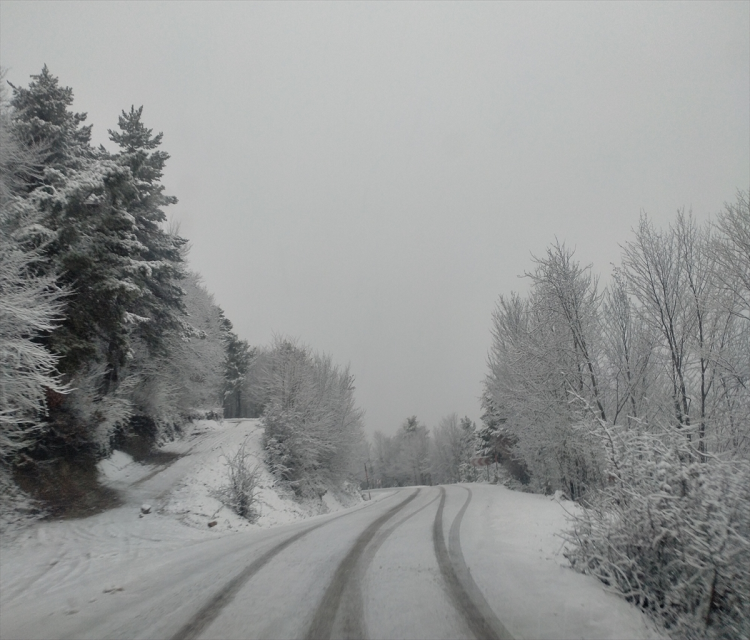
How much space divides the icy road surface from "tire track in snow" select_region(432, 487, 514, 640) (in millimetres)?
21

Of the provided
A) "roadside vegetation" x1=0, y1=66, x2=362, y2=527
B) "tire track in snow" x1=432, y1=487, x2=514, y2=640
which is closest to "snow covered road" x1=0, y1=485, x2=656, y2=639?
"tire track in snow" x1=432, y1=487, x2=514, y2=640

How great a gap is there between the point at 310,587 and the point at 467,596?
2.09 metres

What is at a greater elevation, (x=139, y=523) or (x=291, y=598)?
(x=291, y=598)

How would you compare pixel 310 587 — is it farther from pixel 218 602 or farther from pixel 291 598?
pixel 218 602

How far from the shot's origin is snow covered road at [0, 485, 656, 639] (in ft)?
13.8

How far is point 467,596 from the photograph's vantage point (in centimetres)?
494

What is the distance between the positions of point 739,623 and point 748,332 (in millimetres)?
10937

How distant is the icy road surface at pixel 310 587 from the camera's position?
425 cm

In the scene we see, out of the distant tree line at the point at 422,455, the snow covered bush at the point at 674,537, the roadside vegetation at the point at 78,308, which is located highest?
the roadside vegetation at the point at 78,308

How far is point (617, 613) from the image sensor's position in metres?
4.36

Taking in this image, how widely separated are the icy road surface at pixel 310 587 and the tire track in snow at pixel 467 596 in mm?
21

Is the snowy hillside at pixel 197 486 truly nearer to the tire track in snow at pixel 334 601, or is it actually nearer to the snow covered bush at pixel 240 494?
the snow covered bush at pixel 240 494

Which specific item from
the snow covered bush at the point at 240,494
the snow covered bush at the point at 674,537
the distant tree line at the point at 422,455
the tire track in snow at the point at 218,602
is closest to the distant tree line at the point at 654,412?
the snow covered bush at the point at 674,537

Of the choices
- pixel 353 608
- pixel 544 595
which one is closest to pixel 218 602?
pixel 353 608
